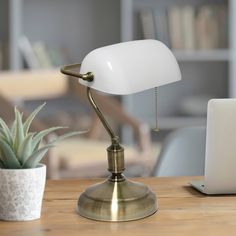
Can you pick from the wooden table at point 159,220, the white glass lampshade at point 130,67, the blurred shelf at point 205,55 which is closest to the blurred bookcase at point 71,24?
the blurred shelf at point 205,55

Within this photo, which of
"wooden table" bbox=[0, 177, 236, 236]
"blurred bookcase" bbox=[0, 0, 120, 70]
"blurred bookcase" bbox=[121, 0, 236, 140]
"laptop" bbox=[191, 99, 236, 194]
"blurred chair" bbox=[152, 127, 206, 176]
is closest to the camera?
"wooden table" bbox=[0, 177, 236, 236]

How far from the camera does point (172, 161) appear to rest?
210 cm

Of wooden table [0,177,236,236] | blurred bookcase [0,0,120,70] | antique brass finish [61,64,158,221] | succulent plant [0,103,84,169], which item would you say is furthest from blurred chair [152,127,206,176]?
blurred bookcase [0,0,120,70]

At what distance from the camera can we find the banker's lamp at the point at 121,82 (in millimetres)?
1253

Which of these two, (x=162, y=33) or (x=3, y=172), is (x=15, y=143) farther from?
(x=162, y=33)

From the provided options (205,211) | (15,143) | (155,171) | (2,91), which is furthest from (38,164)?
(2,91)

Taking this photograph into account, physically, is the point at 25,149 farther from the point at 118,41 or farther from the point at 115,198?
the point at 118,41

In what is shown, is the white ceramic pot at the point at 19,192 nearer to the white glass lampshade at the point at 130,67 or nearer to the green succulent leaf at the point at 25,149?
the green succulent leaf at the point at 25,149

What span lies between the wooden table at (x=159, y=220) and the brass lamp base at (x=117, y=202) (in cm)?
2

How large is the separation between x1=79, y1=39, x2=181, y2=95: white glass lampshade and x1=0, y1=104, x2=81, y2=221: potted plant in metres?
0.15

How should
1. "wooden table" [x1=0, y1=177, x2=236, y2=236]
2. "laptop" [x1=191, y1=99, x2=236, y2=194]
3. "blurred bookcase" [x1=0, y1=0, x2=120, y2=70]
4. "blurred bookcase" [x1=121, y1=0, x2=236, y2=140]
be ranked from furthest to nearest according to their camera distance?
"blurred bookcase" [x1=0, y1=0, x2=120, y2=70] → "blurred bookcase" [x1=121, y1=0, x2=236, y2=140] → "laptop" [x1=191, y1=99, x2=236, y2=194] → "wooden table" [x1=0, y1=177, x2=236, y2=236]

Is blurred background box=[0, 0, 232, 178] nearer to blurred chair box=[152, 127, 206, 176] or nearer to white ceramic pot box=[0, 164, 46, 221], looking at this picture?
blurred chair box=[152, 127, 206, 176]

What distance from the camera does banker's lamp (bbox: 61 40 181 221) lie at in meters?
1.25

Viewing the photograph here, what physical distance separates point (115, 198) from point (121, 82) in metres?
0.24
